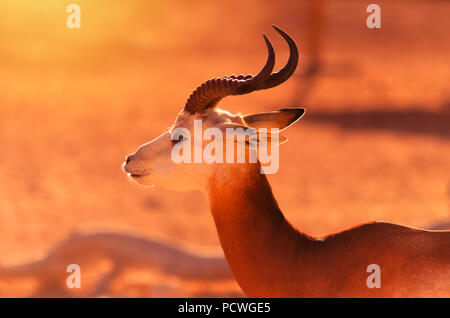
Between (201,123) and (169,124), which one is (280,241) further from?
(169,124)

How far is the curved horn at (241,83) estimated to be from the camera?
474cm

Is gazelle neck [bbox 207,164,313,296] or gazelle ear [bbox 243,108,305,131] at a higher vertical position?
gazelle ear [bbox 243,108,305,131]

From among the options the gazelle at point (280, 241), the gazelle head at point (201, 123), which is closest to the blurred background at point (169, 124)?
the gazelle head at point (201, 123)

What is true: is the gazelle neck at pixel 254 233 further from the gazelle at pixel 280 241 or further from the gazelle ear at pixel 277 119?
the gazelle ear at pixel 277 119

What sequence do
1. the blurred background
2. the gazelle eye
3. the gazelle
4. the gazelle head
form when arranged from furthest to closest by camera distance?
the blurred background → the gazelle eye → the gazelle head → the gazelle

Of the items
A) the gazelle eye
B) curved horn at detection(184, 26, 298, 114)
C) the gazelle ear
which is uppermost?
curved horn at detection(184, 26, 298, 114)

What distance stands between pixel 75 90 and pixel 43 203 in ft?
29.8

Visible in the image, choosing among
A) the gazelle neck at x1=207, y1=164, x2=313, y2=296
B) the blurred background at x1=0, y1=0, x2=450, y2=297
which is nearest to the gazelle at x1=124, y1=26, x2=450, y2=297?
the gazelle neck at x1=207, y1=164, x2=313, y2=296

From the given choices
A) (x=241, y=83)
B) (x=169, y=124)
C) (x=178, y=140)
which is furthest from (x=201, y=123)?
(x=169, y=124)

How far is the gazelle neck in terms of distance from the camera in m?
4.71

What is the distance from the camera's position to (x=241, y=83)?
480cm

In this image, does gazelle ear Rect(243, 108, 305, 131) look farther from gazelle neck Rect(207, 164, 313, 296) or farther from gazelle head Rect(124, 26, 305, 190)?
gazelle neck Rect(207, 164, 313, 296)
